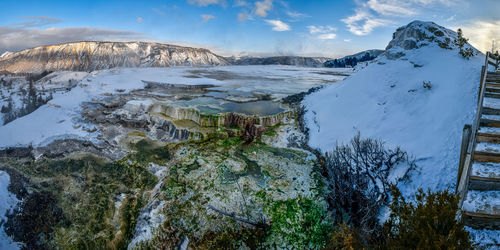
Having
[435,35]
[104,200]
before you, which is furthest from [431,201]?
[435,35]

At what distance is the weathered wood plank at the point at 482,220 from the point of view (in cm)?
275

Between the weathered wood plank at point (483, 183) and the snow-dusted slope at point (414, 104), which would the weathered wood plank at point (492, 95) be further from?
the weathered wood plank at point (483, 183)

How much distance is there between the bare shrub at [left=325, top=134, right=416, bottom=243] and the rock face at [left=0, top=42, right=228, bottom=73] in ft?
386

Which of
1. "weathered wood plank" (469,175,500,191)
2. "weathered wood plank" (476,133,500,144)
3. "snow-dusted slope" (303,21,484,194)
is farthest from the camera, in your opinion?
"snow-dusted slope" (303,21,484,194)

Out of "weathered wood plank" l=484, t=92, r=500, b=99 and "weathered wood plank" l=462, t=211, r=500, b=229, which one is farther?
"weathered wood plank" l=484, t=92, r=500, b=99

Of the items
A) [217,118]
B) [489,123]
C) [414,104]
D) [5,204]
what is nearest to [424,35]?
[414,104]

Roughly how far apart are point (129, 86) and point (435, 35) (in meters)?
17.7

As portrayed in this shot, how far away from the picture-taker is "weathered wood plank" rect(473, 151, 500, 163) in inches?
131

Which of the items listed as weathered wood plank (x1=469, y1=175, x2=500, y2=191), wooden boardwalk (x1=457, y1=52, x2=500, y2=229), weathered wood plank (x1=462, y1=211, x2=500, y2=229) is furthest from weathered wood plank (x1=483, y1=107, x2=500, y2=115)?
weathered wood plank (x1=462, y1=211, x2=500, y2=229)

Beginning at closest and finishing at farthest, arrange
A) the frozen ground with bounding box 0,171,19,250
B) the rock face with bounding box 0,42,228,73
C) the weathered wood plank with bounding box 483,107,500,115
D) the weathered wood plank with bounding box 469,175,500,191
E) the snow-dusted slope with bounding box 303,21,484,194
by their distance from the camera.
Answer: the weathered wood plank with bounding box 469,175,500,191
the weathered wood plank with bounding box 483,107,500,115
the frozen ground with bounding box 0,171,19,250
the snow-dusted slope with bounding box 303,21,484,194
the rock face with bounding box 0,42,228,73

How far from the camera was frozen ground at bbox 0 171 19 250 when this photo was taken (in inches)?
177

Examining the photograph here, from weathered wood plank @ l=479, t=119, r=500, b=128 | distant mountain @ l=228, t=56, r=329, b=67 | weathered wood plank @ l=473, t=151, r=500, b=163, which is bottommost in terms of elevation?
weathered wood plank @ l=473, t=151, r=500, b=163

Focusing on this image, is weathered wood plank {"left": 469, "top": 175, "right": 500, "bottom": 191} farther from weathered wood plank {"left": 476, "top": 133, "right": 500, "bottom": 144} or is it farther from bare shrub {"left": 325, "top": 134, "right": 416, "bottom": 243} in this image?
bare shrub {"left": 325, "top": 134, "right": 416, "bottom": 243}

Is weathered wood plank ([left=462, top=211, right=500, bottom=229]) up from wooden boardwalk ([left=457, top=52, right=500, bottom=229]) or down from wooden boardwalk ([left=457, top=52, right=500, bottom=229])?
down
